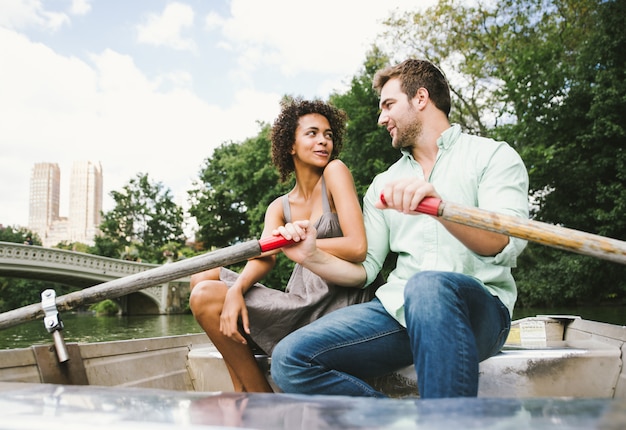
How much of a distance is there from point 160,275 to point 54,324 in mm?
429

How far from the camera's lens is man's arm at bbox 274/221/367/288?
1.66 metres

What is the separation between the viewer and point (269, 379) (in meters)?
1.96

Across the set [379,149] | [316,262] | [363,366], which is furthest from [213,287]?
[379,149]

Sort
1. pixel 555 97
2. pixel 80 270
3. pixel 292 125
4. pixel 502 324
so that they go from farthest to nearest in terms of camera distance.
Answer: pixel 80 270 → pixel 555 97 → pixel 292 125 → pixel 502 324

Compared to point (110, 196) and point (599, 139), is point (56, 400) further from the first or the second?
point (110, 196)

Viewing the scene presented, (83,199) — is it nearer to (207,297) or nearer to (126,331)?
(126,331)

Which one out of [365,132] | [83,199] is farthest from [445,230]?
[83,199]

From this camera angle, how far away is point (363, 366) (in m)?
Answer: 1.60

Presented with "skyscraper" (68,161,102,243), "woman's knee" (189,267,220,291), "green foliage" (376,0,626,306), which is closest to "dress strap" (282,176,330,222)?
"woman's knee" (189,267,220,291)

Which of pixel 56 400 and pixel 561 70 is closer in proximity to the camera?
pixel 56 400

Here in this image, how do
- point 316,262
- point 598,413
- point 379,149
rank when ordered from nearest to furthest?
point 598,413
point 316,262
point 379,149

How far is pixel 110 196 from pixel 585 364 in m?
38.8

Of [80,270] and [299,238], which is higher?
[299,238]

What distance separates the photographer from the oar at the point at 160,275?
165cm
